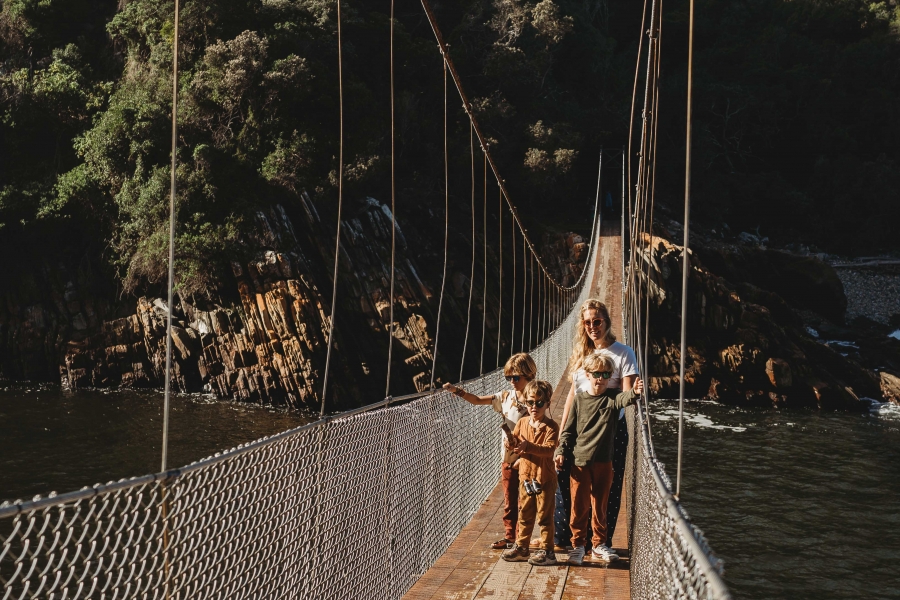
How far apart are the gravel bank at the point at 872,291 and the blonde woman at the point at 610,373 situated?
25.2 meters

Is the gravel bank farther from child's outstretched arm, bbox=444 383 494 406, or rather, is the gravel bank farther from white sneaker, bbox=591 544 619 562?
white sneaker, bbox=591 544 619 562

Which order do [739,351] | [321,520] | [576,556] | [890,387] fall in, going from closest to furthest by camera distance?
[321,520] → [576,556] → [890,387] → [739,351]

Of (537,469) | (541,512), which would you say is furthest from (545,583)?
(537,469)

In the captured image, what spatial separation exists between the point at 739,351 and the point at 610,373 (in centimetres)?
1566

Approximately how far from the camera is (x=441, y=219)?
58.4 ft

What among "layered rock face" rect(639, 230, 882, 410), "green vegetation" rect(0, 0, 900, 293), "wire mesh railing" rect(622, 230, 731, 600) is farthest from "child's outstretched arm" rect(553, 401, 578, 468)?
"layered rock face" rect(639, 230, 882, 410)

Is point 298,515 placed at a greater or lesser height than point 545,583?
greater

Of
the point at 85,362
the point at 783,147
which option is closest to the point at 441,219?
the point at 85,362

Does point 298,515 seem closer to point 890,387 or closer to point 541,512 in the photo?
point 541,512

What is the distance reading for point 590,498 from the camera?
2854 millimetres

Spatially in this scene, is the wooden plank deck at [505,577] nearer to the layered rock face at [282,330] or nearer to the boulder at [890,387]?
the layered rock face at [282,330]

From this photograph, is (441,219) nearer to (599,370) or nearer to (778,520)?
(778,520)

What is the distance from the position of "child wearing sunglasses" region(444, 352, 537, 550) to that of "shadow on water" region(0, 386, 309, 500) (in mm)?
6945

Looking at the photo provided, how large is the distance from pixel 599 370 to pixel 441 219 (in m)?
15.3
